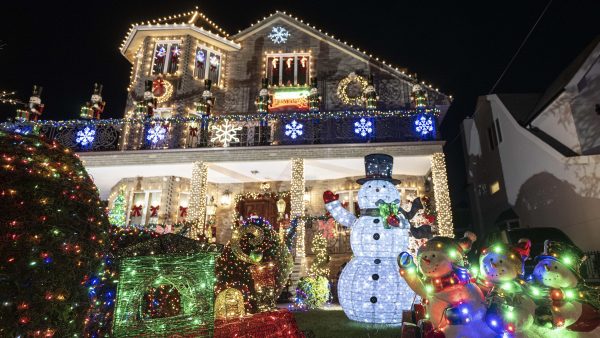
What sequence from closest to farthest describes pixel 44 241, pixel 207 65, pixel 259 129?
pixel 44 241 → pixel 259 129 → pixel 207 65

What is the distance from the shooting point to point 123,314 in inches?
122

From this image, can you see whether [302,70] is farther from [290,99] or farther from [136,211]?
[136,211]

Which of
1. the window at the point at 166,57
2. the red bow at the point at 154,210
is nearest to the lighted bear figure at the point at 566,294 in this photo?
the red bow at the point at 154,210

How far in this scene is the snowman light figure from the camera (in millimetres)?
5168

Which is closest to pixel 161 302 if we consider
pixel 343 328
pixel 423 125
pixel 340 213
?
pixel 343 328

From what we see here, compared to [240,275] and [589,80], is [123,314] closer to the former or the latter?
[240,275]

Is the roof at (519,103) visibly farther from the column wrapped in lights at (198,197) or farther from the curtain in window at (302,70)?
the column wrapped in lights at (198,197)

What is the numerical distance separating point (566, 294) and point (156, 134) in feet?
Result: 40.0

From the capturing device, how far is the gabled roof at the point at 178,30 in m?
14.9

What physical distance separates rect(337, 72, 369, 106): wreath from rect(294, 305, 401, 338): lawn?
10.0 metres

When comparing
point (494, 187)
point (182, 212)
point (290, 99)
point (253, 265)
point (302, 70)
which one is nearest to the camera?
point (253, 265)

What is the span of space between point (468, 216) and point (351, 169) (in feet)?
33.9

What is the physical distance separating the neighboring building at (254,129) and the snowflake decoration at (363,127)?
0.04m

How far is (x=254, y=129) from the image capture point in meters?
13.6
